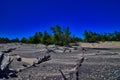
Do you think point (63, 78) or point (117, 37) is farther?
point (117, 37)

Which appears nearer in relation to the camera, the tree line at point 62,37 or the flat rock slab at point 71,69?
the flat rock slab at point 71,69

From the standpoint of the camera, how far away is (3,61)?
6.43 m

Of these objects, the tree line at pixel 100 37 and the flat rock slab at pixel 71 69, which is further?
the tree line at pixel 100 37

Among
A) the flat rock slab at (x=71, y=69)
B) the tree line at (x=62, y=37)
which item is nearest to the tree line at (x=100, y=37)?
the tree line at (x=62, y=37)

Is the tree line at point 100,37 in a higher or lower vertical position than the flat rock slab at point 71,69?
higher

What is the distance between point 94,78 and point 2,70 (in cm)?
257

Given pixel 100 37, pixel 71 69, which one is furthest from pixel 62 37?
pixel 71 69

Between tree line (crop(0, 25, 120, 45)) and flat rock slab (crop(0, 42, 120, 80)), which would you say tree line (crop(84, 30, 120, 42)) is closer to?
tree line (crop(0, 25, 120, 45))

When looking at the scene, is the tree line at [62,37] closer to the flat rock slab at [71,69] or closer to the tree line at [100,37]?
the tree line at [100,37]

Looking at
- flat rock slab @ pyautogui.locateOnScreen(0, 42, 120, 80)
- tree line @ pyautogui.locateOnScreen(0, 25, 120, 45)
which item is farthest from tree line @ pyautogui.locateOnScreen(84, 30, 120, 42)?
flat rock slab @ pyautogui.locateOnScreen(0, 42, 120, 80)

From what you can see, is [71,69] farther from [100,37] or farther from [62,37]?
[100,37]

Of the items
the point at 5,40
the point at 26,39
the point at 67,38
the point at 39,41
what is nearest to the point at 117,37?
the point at 67,38

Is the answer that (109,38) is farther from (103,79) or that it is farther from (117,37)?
(103,79)

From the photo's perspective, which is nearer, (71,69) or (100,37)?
(71,69)
